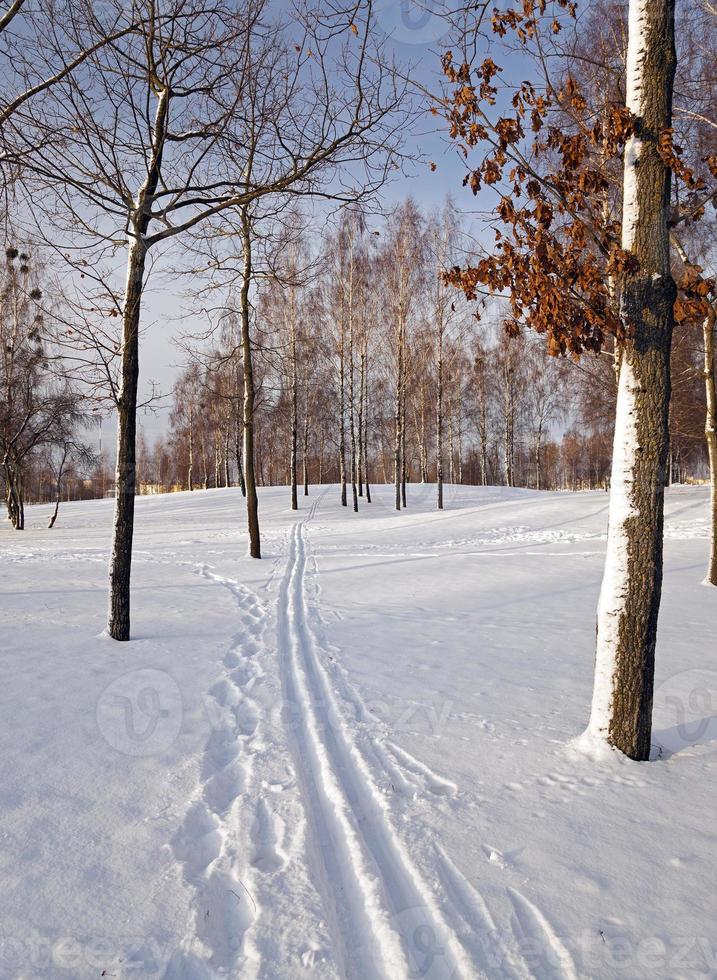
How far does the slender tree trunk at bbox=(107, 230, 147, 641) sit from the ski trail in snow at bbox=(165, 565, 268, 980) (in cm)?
198

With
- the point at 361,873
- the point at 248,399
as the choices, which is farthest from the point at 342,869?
the point at 248,399

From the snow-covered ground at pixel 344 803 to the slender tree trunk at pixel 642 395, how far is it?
625 millimetres

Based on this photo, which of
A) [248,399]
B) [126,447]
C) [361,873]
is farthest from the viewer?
[248,399]

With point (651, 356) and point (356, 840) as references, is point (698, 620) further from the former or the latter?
point (356, 840)

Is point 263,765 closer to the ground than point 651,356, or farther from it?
closer to the ground

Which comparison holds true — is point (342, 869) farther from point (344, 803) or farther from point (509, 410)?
point (509, 410)

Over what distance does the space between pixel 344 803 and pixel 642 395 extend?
9.78ft

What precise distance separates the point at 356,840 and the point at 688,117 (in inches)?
318

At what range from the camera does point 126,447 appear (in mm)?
5859

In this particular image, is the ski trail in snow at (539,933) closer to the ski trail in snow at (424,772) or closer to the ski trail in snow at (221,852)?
the ski trail in snow at (424,772)

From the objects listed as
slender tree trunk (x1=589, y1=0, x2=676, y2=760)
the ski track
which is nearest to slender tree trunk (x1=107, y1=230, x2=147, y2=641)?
the ski track

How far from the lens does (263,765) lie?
132 inches

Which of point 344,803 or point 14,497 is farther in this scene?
point 14,497

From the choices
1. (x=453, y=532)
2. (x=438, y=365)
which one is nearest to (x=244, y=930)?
(x=453, y=532)
